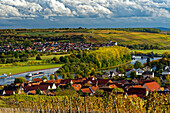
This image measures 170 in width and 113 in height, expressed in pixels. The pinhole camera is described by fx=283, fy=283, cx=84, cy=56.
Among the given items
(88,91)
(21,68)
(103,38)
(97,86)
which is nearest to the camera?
(88,91)

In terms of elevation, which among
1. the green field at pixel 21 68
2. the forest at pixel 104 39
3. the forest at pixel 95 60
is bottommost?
the forest at pixel 104 39

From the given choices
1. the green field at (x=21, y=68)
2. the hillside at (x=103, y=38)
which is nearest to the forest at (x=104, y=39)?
the hillside at (x=103, y=38)

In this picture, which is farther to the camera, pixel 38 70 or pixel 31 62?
pixel 31 62

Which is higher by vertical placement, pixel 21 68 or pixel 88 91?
pixel 88 91

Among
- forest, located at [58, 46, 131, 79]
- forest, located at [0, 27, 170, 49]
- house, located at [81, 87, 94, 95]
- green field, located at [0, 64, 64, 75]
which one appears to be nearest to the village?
house, located at [81, 87, 94, 95]

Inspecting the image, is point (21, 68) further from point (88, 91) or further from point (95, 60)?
point (88, 91)

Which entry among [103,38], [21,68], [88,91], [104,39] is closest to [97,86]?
[88,91]

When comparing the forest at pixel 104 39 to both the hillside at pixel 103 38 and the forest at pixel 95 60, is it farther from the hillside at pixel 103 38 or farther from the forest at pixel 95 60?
the forest at pixel 95 60

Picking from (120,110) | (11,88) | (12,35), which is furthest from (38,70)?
(12,35)

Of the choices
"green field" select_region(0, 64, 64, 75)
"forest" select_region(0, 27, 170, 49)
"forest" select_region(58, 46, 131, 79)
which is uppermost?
"forest" select_region(58, 46, 131, 79)

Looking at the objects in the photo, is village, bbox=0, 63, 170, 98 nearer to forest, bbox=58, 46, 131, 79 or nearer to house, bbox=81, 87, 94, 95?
house, bbox=81, 87, 94, 95

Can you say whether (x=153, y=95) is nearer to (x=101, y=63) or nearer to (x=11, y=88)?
(x=11, y=88)
